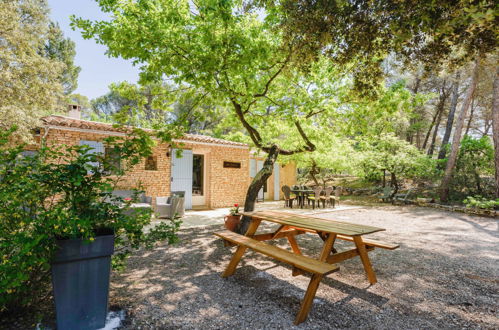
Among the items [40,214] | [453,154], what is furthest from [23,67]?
[453,154]

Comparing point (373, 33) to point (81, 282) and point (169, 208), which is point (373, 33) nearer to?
point (81, 282)

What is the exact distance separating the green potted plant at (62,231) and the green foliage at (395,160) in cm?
1262

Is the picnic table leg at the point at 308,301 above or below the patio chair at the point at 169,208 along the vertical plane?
below

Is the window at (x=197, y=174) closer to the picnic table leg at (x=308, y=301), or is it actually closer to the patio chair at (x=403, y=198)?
the picnic table leg at (x=308, y=301)

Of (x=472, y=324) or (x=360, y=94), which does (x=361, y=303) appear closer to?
(x=472, y=324)

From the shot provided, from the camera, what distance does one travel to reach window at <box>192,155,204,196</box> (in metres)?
11.2

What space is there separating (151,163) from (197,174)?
2506 mm

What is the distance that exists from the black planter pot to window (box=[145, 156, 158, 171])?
23.8ft

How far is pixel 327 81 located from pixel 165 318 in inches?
263

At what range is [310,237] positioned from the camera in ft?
20.1

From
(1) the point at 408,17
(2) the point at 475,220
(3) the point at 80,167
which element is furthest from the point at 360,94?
(2) the point at 475,220

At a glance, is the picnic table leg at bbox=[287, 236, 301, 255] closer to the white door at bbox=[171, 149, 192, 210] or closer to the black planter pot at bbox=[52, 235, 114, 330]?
the black planter pot at bbox=[52, 235, 114, 330]

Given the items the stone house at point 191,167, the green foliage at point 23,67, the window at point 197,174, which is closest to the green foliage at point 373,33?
the stone house at point 191,167

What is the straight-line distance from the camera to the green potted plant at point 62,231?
1930 mm
